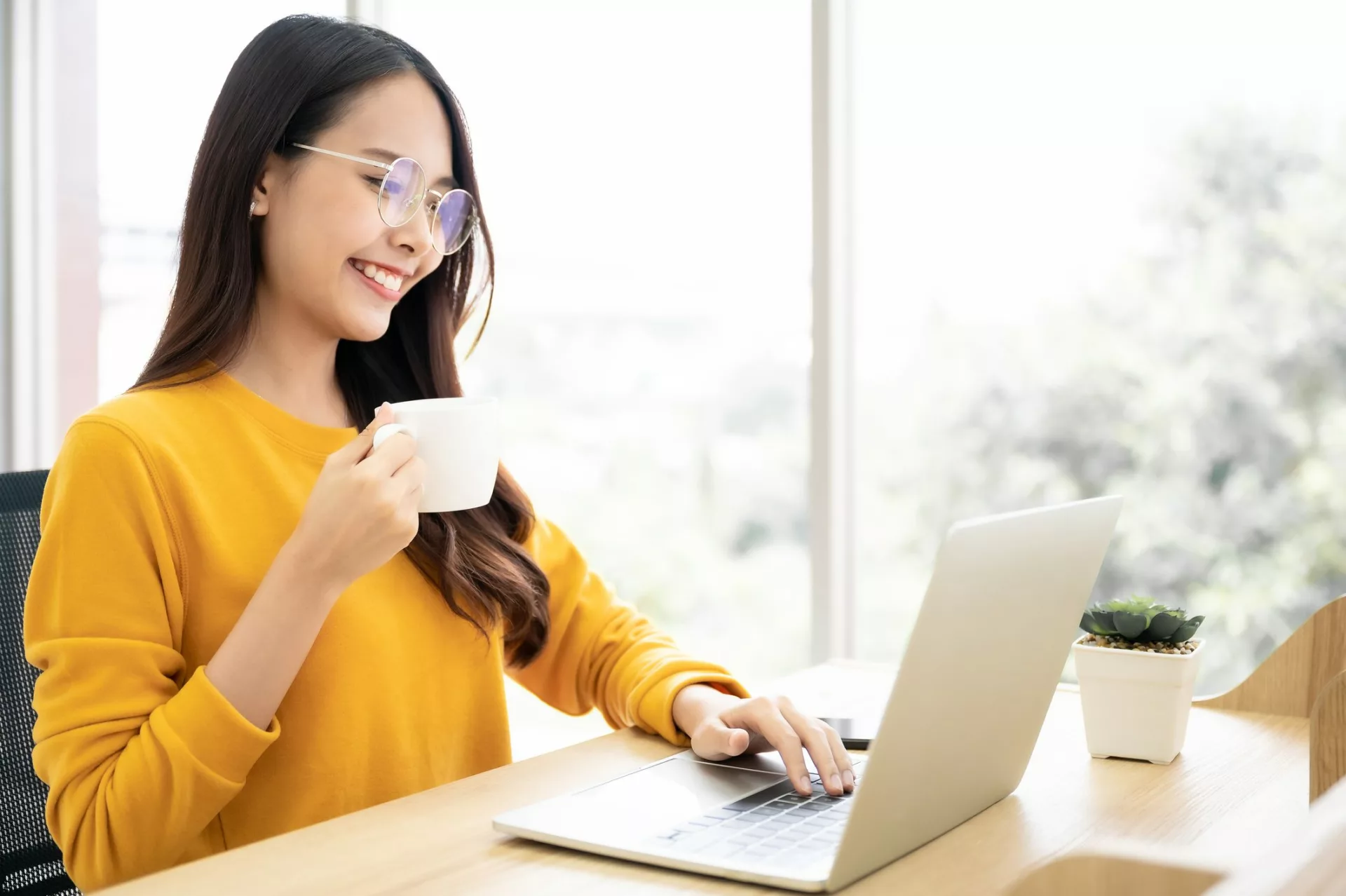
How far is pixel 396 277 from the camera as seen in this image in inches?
52.2

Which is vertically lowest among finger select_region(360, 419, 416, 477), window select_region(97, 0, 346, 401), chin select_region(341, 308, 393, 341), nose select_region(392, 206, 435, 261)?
finger select_region(360, 419, 416, 477)

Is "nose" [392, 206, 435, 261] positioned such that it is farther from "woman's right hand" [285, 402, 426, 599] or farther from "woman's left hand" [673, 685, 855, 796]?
"woman's left hand" [673, 685, 855, 796]

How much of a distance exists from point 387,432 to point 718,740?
398mm

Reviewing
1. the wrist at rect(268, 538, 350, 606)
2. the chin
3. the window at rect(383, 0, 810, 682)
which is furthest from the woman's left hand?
the window at rect(383, 0, 810, 682)

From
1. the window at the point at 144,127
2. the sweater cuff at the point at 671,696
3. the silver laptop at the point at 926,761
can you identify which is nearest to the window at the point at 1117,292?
the sweater cuff at the point at 671,696

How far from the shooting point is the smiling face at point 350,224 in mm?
1254

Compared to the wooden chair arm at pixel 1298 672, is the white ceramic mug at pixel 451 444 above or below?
above

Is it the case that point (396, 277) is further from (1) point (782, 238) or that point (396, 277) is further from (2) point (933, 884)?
(1) point (782, 238)

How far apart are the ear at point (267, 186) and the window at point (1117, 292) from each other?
113 cm

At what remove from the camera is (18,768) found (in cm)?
125

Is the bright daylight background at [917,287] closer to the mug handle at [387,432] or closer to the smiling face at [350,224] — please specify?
the smiling face at [350,224]

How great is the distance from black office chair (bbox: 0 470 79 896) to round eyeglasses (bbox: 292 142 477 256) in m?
0.51

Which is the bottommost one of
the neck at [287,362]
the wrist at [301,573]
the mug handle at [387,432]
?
the wrist at [301,573]

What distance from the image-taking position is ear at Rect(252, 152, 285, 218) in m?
1.28
